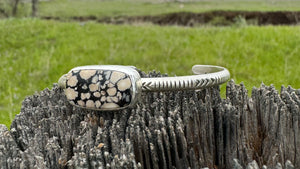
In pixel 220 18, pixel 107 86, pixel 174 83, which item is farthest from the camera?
pixel 220 18

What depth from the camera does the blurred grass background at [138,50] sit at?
18.8 ft

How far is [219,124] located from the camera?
1367 mm

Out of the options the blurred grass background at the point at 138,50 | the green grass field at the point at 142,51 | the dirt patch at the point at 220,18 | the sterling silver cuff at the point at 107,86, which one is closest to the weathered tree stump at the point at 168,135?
the sterling silver cuff at the point at 107,86

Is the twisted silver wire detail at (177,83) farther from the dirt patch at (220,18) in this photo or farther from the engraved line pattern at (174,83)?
the dirt patch at (220,18)

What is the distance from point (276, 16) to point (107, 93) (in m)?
11.3

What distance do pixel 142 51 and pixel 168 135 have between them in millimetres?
6076

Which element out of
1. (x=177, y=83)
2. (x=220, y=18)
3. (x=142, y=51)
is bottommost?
(x=142, y=51)

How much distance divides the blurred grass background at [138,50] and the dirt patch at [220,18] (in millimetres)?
1182

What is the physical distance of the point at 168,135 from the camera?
1280 mm

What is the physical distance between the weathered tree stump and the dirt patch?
30.2 feet

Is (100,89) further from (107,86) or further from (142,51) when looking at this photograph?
(142,51)

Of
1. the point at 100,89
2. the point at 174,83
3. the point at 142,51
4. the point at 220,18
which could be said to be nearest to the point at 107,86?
the point at 100,89

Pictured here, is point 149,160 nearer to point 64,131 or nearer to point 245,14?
point 64,131

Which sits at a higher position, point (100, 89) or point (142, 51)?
point (100, 89)
